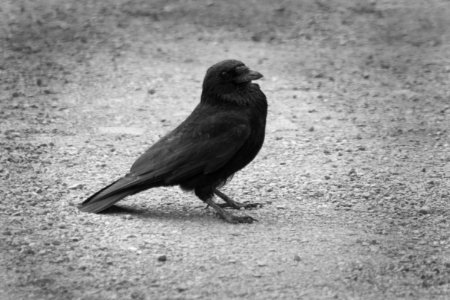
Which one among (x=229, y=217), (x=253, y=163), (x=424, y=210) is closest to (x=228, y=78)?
(x=229, y=217)

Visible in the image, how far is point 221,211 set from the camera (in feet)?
21.6

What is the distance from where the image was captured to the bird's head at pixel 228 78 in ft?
22.3

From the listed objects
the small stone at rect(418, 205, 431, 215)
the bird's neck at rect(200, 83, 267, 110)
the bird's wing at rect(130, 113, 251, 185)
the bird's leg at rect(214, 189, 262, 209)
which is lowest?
the bird's leg at rect(214, 189, 262, 209)

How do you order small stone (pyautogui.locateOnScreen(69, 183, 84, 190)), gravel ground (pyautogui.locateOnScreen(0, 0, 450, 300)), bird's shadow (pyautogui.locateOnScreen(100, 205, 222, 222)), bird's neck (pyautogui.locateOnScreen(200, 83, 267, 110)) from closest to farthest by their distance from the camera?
gravel ground (pyautogui.locateOnScreen(0, 0, 450, 300)) < bird's shadow (pyautogui.locateOnScreen(100, 205, 222, 222)) < bird's neck (pyautogui.locateOnScreen(200, 83, 267, 110)) < small stone (pyautogui.locateOnScreen(69, 183, 84, 190))

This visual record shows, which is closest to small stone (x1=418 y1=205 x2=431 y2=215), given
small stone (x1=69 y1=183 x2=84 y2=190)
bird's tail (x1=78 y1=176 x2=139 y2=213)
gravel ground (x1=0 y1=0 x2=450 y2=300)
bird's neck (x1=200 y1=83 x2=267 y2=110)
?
gravel ground (x1=0 y1=0 x2=450 y2=300)

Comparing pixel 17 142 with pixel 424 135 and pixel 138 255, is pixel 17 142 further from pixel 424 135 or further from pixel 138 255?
pixel 424 135

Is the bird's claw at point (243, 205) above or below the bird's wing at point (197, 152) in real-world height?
below

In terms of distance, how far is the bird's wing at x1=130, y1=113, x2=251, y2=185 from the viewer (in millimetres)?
6570

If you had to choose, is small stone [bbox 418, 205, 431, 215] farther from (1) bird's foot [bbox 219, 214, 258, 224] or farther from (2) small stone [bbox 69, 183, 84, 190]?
(2) small stone [bbox 69, 183, 84, 190]

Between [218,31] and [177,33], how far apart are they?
0.56m

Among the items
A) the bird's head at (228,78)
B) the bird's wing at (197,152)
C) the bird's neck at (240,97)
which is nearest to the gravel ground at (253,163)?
the bird's wing at (197,152)

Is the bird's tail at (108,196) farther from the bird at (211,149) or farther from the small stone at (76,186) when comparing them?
the small stone at (76,186)

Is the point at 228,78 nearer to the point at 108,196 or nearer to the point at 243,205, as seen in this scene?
the point at 243,205

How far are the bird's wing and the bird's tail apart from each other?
0.10m
